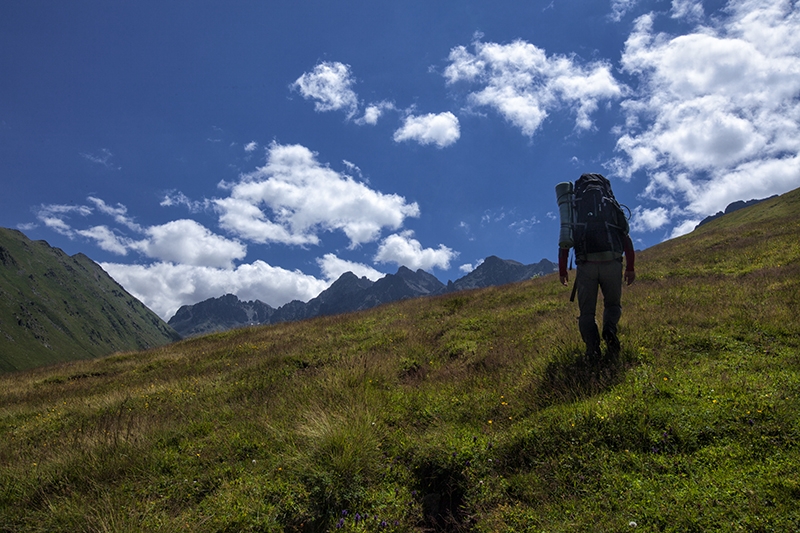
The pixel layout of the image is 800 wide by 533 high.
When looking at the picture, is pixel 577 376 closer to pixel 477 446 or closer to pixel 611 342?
pixel 611 342

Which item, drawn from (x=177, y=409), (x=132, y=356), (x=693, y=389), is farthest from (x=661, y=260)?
(x=132, y=356)

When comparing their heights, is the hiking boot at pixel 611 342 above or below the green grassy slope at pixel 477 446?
above

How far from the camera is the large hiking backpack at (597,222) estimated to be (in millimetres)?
5652

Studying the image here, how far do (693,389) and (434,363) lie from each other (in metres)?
4.70

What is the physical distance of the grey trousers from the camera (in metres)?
5.61

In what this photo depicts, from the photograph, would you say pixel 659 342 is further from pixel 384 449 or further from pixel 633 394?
pixel 384 449

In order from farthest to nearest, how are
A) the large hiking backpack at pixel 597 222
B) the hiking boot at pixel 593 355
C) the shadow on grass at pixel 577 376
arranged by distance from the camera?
the large hiking backpack at pixel 597 222 → the hiking boot at pixel 593 355 → the shadow on grass at pixel 577 376

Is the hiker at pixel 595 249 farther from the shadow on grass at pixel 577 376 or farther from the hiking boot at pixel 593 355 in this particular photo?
the shadow on grass at pixel 577 376

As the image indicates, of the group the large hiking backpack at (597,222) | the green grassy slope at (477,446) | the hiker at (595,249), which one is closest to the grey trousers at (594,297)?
the hiker at (595,249)

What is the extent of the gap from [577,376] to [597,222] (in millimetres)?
2358

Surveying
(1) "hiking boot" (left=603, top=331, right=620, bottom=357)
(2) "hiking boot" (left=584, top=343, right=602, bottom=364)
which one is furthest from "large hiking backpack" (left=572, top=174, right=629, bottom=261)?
(2) "hiking boot" (left=584, top=343, right=602, bottom=364)

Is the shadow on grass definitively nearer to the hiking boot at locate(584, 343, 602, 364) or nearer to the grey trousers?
the hiking boot at locate(584, 343, 602, 364)

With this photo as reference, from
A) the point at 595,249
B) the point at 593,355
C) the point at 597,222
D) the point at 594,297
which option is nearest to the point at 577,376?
the point at 593,355

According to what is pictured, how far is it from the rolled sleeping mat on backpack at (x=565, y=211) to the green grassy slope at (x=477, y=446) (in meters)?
1.83
